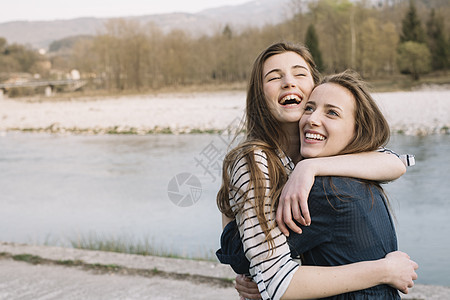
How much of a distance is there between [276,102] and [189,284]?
109 inches

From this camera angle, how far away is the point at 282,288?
5.63 ft

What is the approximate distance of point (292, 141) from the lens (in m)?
2.12

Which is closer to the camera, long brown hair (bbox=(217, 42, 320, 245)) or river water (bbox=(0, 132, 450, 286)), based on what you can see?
long brown hair (bbox=(217, 42, 320, 245))

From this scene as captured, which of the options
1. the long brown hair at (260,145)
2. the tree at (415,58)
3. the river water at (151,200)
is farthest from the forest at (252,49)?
the long brown hair at (260,145)

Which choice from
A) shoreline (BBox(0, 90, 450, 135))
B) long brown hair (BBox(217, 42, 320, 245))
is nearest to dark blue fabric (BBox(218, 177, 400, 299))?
long brown hair (BBox(217, 42, 320, 245))

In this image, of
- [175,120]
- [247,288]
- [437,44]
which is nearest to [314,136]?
[247,288]

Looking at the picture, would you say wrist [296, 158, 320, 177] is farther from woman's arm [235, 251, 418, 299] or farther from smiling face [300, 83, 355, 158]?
woman's arm [235, 251, 418, 299]

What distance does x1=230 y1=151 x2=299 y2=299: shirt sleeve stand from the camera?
67.6 inches

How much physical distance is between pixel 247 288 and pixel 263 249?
380 millimetres

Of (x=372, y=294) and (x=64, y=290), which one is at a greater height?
(x=372, y=294)

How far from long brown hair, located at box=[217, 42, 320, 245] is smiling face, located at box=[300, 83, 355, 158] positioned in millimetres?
121

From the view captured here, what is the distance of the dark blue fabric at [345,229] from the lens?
5.57 ft

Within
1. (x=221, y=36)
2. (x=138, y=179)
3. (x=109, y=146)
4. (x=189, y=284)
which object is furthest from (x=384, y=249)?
(x=221, y=36)

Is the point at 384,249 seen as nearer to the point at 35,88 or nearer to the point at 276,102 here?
the point at 276,102
